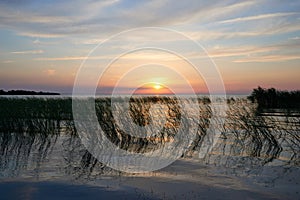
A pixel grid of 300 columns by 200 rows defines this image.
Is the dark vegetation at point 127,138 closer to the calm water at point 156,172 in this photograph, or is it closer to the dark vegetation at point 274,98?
the calm water at point 156,172

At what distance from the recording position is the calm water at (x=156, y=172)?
Result: 18.2 ft

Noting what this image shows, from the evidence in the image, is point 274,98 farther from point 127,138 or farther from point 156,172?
point 156,172

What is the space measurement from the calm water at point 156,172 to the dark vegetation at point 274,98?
9106 mm

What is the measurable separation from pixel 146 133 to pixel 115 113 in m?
2.53

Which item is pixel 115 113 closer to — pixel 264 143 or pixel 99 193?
pixel 264 143

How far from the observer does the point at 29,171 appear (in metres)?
6.73

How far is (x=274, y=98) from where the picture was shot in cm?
2444

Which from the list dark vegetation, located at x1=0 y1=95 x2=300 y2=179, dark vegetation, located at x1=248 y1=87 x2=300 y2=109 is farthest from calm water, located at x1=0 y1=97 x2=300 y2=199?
dark vegetation, located at x1=248 y1=87 x2=300 y2=109

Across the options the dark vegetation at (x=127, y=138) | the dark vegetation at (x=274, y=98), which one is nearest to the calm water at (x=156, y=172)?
the dark vegetation at (x=127, y=138)

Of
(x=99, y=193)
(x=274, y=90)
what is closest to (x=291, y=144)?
(x=99, y=193)

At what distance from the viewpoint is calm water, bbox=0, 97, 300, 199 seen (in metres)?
5.55

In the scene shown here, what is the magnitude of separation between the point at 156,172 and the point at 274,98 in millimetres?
19809

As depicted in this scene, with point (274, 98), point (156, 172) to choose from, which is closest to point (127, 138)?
point (156, 172)

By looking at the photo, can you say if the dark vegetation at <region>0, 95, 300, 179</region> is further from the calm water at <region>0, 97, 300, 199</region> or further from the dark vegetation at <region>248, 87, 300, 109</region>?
the dark vegetation at <region>248, 87, 300, 109</region>
